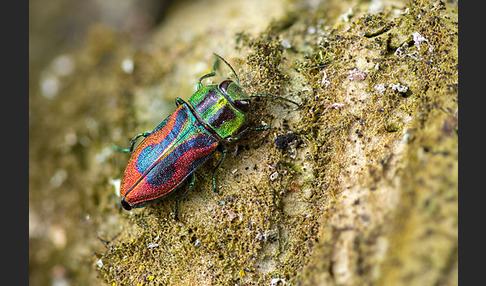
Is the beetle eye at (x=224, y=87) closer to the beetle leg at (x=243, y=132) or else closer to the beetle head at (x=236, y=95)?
the beetle head at (x=236, y=95)

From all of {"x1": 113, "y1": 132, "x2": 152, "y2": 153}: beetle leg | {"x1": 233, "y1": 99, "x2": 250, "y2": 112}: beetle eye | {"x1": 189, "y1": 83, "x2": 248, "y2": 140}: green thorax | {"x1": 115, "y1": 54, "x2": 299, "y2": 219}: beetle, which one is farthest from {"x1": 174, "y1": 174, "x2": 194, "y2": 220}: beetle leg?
{"x1": 233, "y1": 99, "x2": 250, "y2": 112}: beetle eye

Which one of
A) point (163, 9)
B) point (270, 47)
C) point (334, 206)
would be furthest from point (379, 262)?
point (163, 9)

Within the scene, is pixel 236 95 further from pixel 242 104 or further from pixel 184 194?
pixel 184 194

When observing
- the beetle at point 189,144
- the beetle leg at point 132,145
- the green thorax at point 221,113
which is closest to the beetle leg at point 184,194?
the beetle at point 189,144

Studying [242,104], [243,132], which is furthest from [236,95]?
[243,132]

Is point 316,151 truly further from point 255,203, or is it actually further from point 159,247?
point 159,247

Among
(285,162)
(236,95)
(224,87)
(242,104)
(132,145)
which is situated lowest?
(285,162)

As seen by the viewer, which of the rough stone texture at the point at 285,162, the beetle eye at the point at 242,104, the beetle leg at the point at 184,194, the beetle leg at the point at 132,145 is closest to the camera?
the rough stone texture at the point at 285,162
